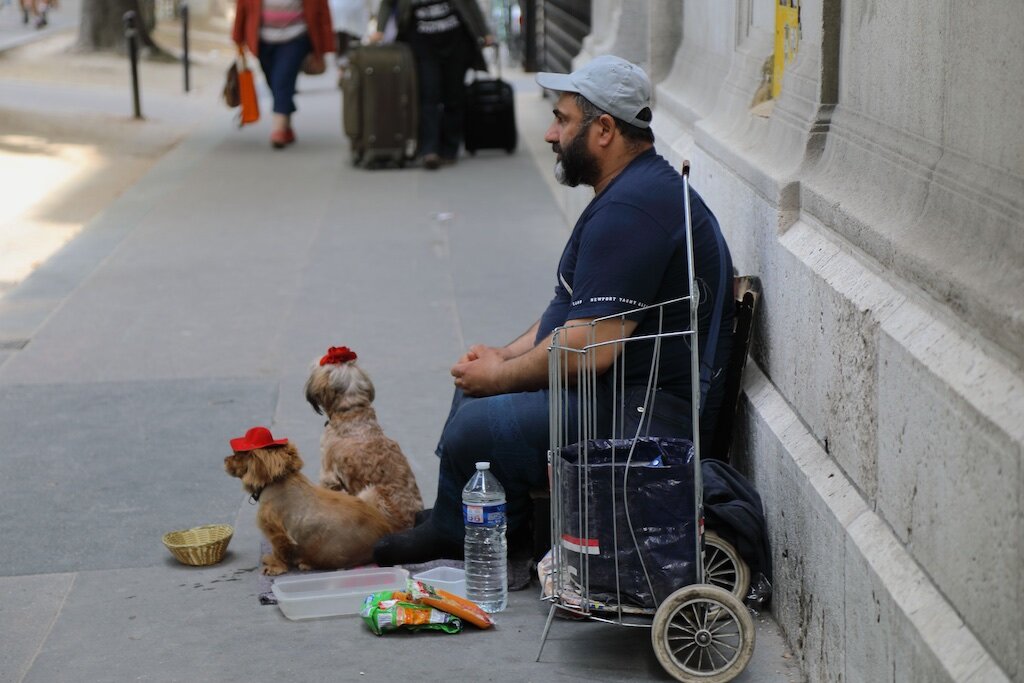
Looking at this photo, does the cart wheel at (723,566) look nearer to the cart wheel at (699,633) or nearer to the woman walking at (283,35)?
the cart wheel at (699,633)

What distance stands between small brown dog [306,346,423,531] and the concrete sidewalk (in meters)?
0.41

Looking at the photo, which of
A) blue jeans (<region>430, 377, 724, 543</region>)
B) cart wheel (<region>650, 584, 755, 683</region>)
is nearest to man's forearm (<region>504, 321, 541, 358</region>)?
blue jeans (<region>430, 377, 724, 543</region>)

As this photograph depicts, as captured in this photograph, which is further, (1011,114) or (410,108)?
(410,108)

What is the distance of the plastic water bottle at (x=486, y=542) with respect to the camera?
4238 mm

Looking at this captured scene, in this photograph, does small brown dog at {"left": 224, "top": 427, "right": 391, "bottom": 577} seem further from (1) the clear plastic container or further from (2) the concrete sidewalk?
(2) the concrete sidewalk

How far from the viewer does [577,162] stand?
4.41m

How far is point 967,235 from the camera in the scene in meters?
2.91

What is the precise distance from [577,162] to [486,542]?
1.20m

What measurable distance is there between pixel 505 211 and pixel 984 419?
29.3 feet

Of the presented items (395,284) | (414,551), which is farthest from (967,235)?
(395,284)

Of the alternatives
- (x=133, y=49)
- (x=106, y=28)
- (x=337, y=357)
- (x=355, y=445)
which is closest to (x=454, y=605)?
(x=355, y=445)

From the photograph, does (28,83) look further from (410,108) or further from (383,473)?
(383,473)

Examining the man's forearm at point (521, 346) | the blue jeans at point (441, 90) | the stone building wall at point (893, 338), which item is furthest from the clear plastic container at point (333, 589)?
the blue jeans at point (441, 90)

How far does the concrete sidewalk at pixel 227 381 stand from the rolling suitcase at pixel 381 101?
1.00ft
